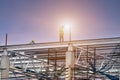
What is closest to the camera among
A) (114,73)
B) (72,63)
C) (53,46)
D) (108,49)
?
(72,63)

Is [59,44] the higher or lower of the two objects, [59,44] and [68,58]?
the higher

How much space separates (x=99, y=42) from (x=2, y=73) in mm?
9408

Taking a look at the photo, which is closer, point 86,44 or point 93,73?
point 86,44

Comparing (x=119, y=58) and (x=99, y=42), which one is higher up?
(x=99, y=42)

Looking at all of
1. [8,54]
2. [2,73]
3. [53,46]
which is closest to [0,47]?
[8,54]

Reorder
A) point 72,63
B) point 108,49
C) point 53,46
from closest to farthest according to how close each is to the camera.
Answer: point 72,63, point 53,46, point 108,49

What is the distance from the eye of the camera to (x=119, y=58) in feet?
87.9

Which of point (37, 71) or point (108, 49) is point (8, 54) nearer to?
point (37, 71)

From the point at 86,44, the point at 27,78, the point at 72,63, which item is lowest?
the point at 27,78

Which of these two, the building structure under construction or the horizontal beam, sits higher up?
the horizontal beam

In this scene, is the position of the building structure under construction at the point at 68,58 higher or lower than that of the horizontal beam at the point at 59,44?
lower

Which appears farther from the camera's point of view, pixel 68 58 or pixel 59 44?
pixel 59 44

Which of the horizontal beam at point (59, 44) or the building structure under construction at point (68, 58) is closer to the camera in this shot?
the horizontal beam at point (59, 44)

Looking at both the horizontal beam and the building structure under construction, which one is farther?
the building structure under construction
